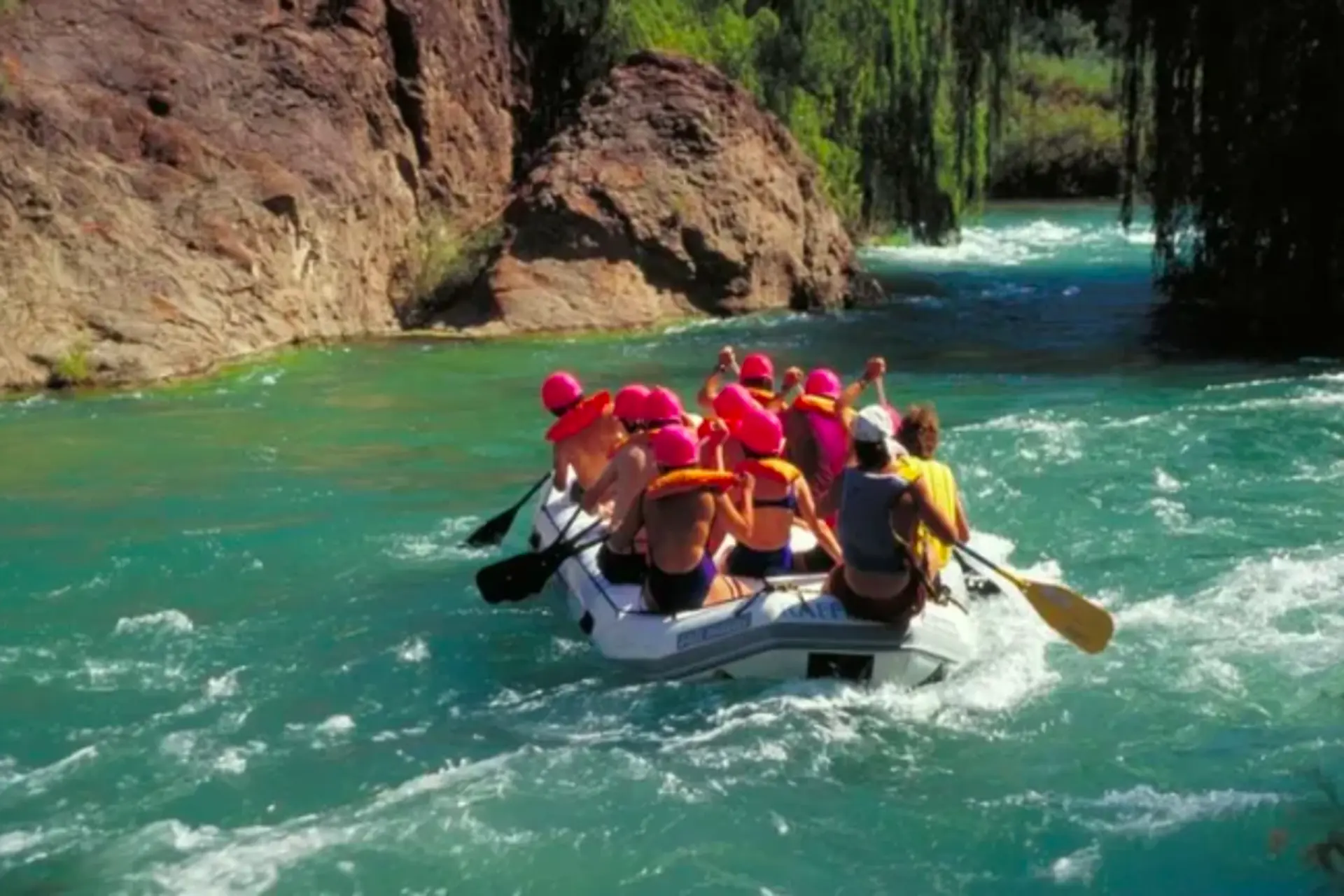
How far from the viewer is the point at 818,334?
64.1 feet

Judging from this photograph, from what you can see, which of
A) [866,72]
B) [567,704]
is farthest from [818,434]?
[866,72]

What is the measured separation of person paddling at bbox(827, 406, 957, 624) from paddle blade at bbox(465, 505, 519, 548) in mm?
2844

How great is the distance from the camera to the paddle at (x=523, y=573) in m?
8.34

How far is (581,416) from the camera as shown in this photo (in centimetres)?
923

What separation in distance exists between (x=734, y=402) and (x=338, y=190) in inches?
485

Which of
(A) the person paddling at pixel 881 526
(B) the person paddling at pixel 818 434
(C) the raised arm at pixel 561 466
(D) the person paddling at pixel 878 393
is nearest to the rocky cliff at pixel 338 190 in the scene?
(C) the raised arm at pixel 561 466

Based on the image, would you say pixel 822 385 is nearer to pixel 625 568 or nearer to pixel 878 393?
pixel 878 393

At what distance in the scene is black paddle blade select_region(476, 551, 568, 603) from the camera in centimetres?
834

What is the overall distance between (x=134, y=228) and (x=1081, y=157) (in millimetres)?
38511

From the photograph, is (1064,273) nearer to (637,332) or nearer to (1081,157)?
(637,332)

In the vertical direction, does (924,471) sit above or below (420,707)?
above

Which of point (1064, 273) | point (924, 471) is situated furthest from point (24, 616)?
point (1064, 273)

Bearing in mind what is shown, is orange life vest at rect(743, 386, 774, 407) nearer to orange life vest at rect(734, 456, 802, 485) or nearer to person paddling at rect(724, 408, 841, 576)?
person paddling at rect(724, 408, 841, 576)

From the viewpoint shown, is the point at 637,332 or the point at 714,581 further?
the point at 637,332
